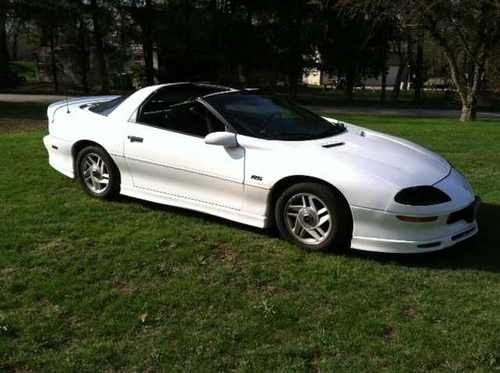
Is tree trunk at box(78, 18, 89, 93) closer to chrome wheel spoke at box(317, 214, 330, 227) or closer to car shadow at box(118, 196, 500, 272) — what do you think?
car shadow at box(118, 196, 500, 272)

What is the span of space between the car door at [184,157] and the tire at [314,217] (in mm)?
436

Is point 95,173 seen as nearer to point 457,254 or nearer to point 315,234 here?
point 315,234

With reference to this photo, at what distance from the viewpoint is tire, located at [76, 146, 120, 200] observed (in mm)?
5812

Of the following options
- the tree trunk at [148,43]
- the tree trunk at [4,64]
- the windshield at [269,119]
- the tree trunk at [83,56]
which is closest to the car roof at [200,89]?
the windshield at [269,119]

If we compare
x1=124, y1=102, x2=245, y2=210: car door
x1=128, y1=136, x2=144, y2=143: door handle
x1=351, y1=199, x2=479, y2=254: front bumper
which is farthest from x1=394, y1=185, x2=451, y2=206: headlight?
x1=128, y1=136, x2=144, y2=143: door handle

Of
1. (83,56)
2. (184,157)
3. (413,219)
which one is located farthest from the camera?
(83,56)

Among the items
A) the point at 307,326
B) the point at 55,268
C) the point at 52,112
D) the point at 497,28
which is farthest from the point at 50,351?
the point at 497,28

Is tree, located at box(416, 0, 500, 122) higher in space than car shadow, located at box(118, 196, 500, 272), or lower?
higher

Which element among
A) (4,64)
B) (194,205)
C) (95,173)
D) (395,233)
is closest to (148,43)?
(4,64)

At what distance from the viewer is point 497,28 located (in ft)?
59.9

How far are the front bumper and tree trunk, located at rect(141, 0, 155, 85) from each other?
28.9 metres

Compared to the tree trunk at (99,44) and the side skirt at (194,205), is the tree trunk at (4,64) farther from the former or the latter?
the side skirt at (194,205)

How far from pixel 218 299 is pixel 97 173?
105 inches

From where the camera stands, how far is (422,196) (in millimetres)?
4434
